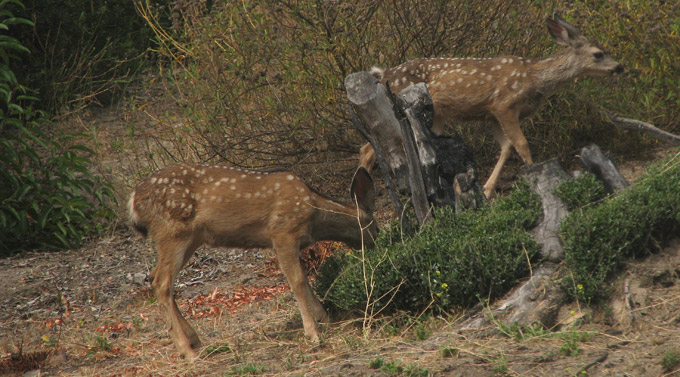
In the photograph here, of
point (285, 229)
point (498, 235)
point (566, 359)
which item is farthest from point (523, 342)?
point (285, 229)

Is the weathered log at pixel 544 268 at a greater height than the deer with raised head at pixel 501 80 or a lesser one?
lesser

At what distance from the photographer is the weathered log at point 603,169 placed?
664 centimetres

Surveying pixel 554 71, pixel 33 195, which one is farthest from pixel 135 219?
pixel 554 71

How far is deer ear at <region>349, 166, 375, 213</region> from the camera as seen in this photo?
21.6 ft

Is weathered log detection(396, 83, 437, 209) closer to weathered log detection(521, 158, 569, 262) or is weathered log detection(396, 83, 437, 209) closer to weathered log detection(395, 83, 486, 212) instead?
weathered log detection(395, 83, 486, 212)

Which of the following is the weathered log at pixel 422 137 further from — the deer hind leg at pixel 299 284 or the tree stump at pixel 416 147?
the deer hind leg at pixel 299 284

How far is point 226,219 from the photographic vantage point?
627 cm

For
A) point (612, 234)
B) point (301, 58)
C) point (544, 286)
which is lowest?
point (544, 286)

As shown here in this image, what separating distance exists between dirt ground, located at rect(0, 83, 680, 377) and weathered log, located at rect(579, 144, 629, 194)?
89cm

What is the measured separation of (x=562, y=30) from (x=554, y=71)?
1.60 ft

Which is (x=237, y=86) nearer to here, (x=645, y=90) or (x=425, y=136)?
(x=425, y=136)

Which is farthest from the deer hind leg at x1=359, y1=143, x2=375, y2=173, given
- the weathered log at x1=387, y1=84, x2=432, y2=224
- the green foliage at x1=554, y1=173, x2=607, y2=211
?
the green foliage at x1=554, y1=173, x2=607, y2=211

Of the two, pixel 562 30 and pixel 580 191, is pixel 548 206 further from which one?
pixel 562 30

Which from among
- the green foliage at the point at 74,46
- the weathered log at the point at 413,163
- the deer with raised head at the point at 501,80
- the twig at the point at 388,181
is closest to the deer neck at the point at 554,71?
the deer with raised head at the point at 501,80
